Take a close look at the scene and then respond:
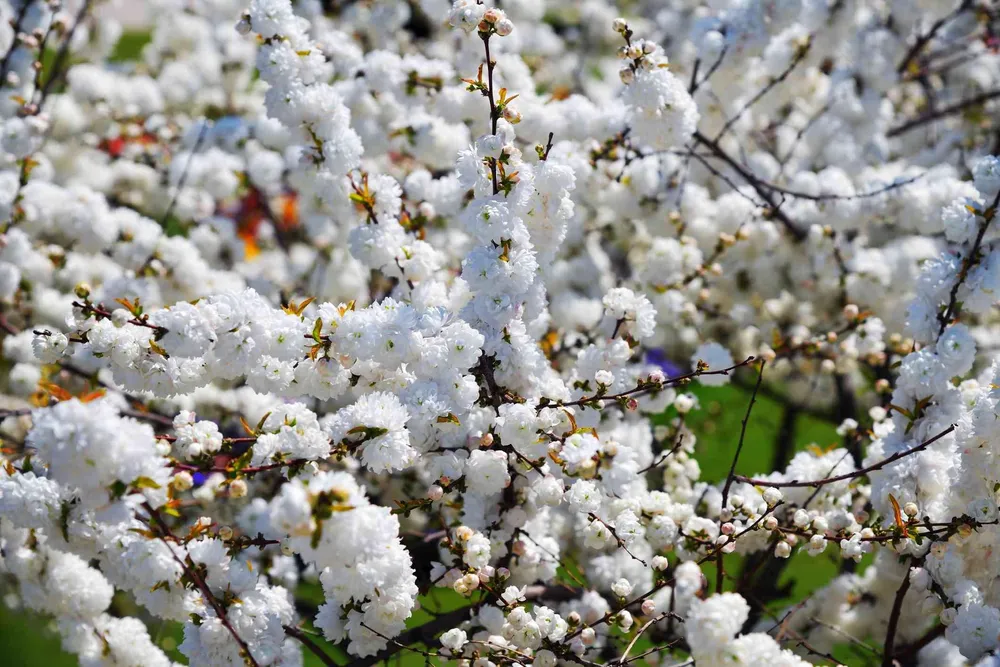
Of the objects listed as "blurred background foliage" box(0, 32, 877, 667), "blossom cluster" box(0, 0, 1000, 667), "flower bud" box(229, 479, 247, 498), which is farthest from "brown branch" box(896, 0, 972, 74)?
"flower bud" box(229, 479, 247, 498)

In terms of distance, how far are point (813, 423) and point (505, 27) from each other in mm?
3434

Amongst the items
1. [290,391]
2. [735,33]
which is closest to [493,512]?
[290,391]

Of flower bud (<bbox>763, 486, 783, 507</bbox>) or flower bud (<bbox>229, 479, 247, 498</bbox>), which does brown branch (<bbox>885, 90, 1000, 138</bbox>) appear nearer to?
flower bud (<bbox>763, 486, 783, 507</bbox>)

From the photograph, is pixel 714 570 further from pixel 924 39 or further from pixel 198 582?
pixel 924 39

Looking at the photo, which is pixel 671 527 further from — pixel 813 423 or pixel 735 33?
pixel 813 423

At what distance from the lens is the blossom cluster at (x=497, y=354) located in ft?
6.05

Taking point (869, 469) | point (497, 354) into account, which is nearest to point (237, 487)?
point (497, 354)

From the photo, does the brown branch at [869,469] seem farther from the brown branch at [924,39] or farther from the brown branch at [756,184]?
the brown branch at [924,39]

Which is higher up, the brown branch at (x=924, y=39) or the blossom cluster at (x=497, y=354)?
the brown branch at (x=924, y=39)

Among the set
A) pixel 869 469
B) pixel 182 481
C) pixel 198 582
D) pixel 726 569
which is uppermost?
pixel 726 569

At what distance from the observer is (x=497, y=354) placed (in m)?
2.05

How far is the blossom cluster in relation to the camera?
1.84m

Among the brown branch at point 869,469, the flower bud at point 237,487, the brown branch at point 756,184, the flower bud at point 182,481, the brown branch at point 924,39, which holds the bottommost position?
the flower bud at point 182,481

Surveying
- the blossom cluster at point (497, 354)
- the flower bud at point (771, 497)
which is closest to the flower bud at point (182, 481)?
the blossom cluster at point (497, 354)
